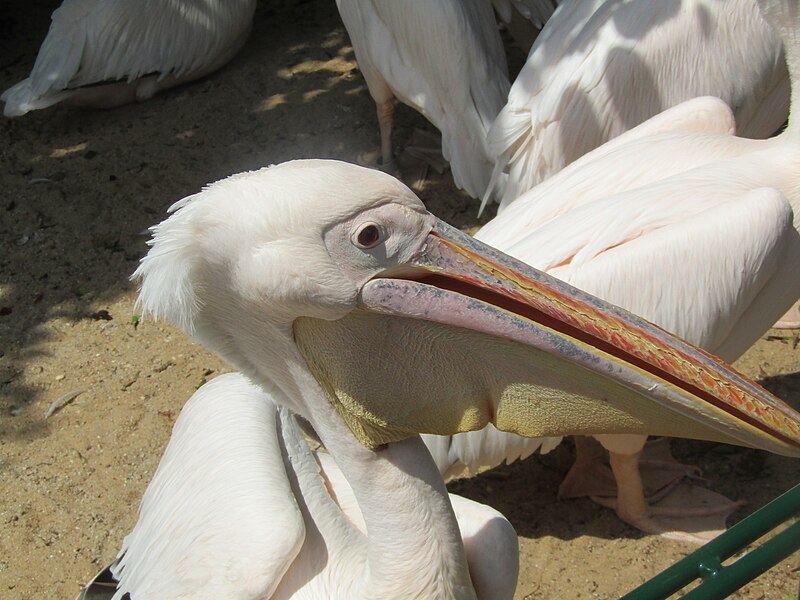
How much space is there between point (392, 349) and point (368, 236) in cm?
25

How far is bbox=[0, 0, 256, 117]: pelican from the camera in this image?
17.1 ft

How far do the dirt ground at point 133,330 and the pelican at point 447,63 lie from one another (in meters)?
0.41

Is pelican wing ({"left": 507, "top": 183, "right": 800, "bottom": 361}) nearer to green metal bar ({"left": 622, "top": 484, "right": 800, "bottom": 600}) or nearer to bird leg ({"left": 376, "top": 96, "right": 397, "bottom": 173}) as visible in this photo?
green metal bar ({"left": 622, "top": 484, "right": 800, "bottom": 600})

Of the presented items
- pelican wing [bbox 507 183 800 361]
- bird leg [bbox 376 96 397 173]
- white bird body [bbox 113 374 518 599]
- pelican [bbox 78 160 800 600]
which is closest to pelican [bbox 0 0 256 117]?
bird leg [bbox 376 96 397 173]

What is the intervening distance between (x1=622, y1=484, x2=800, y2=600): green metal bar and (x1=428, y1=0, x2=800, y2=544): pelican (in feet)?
3.87

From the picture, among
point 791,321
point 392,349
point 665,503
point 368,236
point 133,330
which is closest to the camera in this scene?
point 368,236

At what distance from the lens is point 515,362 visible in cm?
168

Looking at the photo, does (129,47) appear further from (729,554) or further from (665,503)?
(729,554)

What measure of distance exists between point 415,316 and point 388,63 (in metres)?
2.92

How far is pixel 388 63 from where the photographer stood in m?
4.35

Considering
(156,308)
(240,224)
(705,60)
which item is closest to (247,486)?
(156,308)

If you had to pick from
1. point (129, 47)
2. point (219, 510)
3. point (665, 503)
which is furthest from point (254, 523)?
point (129, 47)

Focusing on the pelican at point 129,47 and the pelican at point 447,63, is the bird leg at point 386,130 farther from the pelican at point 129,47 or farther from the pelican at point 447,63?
the pelican at point 129,47

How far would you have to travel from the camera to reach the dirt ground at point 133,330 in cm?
312
